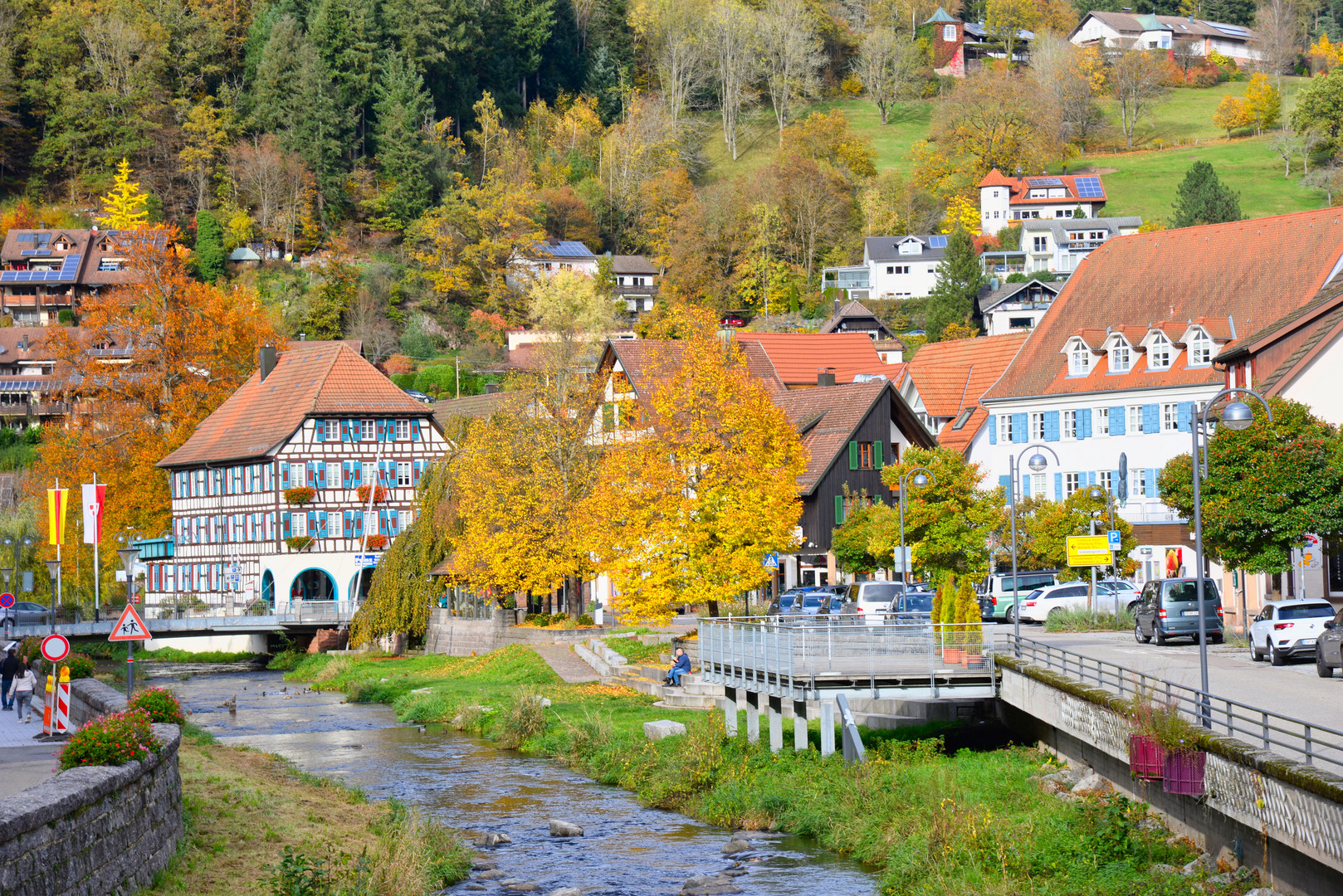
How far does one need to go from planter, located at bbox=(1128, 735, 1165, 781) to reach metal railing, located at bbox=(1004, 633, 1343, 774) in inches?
21.2

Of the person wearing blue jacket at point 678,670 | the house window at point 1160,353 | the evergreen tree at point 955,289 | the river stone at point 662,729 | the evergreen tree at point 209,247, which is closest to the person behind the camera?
the river stone at point 662,729

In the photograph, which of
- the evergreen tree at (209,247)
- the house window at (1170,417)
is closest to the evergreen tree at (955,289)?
the house window at (1170,417)

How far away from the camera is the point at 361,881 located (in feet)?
61.8

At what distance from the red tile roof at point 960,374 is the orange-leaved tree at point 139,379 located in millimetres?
33155

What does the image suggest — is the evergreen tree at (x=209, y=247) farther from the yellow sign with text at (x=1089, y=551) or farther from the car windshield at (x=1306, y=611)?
the car windshield at (x=1306, y=611)

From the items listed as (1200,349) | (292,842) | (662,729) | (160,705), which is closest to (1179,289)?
(1200,349)

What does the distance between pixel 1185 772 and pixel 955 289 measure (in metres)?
87.4

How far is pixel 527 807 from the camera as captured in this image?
2766 centimetres

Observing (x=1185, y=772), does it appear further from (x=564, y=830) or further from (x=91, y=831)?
(x=91, y=831)

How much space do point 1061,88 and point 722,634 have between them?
12714 cm

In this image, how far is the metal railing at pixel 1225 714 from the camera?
1576cm

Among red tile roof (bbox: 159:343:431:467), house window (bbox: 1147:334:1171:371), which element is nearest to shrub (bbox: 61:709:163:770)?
house window (bbox: 1147:334:1171:371)

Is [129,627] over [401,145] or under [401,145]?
under

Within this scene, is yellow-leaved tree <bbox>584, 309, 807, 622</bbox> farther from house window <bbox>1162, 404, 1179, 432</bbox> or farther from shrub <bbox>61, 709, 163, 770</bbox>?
shrub <bbox>61, 709, 163, 770</bbox>
